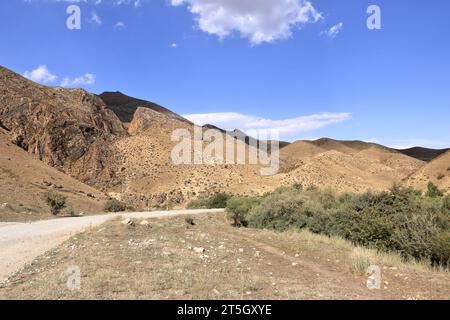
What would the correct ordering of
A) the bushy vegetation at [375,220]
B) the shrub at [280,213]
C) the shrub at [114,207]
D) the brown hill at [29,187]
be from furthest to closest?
the shrub at [114,207]
the brown hill at [29,187]
the shrub at [280,213]
the bushy vegetation at [375,220]

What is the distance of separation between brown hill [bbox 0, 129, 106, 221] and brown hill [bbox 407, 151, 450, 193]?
39931mm

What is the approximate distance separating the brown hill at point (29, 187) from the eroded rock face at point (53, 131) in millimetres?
4069

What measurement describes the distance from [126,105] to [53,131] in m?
47.7

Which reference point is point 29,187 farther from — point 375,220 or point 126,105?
point 126,105

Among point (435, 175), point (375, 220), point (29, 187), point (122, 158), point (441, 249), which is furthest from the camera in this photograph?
point (122, 158)

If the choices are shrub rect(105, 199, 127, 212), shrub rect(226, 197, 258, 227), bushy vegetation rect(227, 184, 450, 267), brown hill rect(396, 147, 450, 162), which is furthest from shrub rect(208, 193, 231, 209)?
brown hill rect(396, 147, 450, 162)

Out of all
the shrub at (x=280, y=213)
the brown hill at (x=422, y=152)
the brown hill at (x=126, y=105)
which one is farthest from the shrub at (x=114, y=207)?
the brown hill at (x=422, y=152)

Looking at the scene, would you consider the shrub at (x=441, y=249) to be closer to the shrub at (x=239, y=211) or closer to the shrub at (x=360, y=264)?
the shrub at (x=360, y=264)

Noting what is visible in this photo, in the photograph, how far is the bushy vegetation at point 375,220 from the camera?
13.1 meters

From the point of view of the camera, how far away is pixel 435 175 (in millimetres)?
57688

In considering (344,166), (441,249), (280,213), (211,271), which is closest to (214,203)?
(280,213)

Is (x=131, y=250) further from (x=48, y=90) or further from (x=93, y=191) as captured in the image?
(x=48, y=90)
